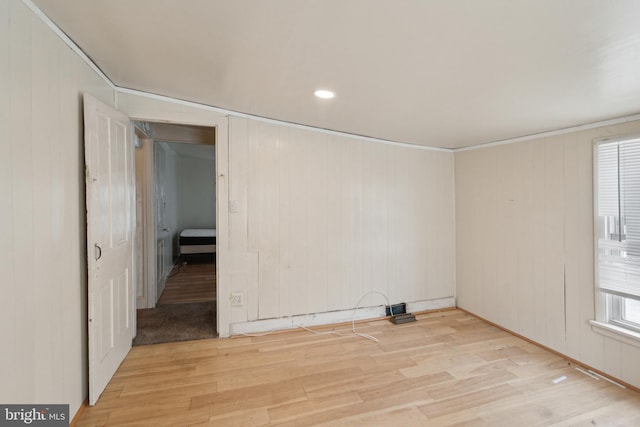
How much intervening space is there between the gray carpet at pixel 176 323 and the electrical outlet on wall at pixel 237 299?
389 mm

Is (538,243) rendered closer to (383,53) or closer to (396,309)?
(396,309)

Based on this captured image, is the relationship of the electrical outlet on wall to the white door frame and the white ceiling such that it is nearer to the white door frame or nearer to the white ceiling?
the white door frame

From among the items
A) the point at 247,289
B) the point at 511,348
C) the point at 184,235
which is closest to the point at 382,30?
the point at 247,289

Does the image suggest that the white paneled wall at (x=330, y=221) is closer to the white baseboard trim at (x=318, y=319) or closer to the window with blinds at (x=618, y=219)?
the white baseboard trim at (x=318, y=319)

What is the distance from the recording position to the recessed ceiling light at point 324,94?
2.15 m

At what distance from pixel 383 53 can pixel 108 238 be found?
226 centimetres

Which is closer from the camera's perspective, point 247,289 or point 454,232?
point 247,289

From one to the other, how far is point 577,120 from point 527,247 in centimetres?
129

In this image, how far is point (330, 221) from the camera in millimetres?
3256

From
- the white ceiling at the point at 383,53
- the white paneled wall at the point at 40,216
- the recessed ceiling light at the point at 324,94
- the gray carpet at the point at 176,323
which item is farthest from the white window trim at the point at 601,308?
the white paneled wall at the point at 40,216

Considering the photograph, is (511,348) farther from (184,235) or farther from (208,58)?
(184,235)

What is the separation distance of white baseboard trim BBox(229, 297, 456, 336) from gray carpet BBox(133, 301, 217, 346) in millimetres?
350

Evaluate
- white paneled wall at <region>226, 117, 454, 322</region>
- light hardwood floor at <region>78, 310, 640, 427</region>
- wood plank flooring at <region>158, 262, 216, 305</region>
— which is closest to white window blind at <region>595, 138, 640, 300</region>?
light hardwood floor at <region>78, 310, 640, 427</region>

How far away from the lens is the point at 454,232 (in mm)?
3904
